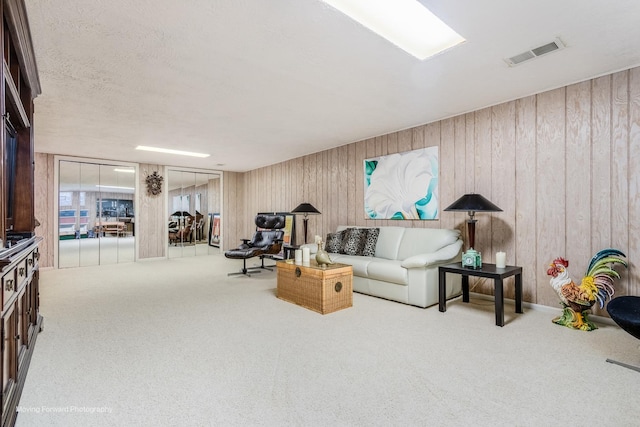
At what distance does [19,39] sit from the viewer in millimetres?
2082

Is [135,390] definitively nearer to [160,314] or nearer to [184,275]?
[160,314]

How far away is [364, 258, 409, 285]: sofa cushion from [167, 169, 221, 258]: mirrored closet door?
5.71 m

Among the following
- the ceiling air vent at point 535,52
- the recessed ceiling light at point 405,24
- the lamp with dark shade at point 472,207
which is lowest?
the lamp with dark shade at point 472,207

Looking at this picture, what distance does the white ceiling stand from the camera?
2.06m

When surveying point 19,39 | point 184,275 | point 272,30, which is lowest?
point 184,275

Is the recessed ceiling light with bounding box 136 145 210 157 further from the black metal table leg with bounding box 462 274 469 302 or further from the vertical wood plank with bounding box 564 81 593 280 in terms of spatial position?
the vertical wood plank with bounding box 564 81 593 280

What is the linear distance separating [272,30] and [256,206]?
21.1 feet

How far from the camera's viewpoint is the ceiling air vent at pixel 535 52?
2457 mm

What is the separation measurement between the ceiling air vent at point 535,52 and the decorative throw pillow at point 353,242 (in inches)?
109

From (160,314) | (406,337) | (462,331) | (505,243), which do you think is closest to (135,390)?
(160,314)

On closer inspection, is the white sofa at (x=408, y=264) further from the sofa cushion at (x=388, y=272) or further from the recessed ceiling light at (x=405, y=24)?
the recessed ceiling light at (x=405, y=24)

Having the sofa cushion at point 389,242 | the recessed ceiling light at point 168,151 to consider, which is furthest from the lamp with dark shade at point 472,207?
the recessed ceiling light at point 168,151

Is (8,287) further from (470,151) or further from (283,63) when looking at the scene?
(470,151)

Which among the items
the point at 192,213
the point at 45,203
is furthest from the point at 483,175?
the point at 45,203
